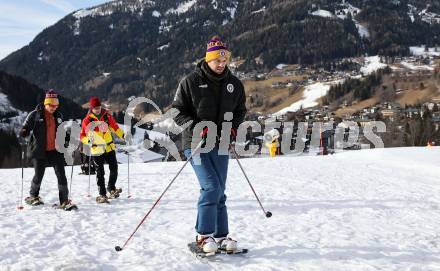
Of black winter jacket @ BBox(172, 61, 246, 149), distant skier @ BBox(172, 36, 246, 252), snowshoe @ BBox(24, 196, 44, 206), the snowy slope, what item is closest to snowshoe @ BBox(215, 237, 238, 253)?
distant skier @ BBox(172, 36, 246, 252)

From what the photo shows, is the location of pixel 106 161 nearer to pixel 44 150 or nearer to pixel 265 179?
pixel 44 150

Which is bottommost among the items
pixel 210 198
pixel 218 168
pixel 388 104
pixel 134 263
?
pixel 134 263

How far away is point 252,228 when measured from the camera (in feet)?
23.7

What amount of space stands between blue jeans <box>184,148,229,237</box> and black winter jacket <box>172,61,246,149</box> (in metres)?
0.35

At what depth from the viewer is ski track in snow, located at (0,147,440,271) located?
550cm

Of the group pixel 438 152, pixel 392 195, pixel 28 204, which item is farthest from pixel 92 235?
pixel 438 152

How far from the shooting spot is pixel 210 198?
5.57 m

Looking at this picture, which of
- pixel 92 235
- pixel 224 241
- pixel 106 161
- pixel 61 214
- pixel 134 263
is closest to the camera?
pixel 134 263

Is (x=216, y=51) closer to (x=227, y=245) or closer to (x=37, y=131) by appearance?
(x=227, y=245)

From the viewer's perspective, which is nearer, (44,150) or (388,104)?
(44,150)

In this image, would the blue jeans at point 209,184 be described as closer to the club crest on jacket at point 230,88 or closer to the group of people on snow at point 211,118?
the group of people on snow at point 211,118

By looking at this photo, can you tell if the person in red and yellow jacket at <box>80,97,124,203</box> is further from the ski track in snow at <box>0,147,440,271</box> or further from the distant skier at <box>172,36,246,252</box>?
the distant skier at <box>172,36,246,252</box>

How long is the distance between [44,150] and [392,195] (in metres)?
7.97

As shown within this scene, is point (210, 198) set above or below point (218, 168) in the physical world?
below
